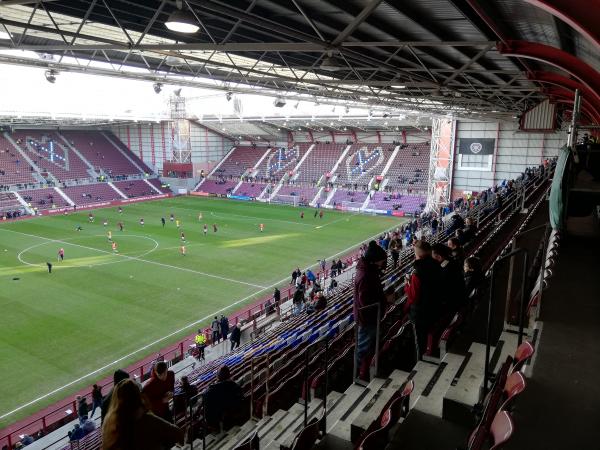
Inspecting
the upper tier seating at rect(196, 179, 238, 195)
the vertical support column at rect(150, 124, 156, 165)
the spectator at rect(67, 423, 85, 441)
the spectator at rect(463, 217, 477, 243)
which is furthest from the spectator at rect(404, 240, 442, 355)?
the vertical support column at rect(150, 124, 156, 165)

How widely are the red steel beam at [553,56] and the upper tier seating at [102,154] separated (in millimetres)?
56181

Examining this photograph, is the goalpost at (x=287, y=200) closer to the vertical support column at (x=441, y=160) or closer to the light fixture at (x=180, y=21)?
the vertical support column at (x=441, y=160)

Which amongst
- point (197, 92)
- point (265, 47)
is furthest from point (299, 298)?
point (197, 92)

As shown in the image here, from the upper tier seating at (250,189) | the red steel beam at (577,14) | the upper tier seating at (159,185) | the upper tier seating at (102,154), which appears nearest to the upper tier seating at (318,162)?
the upper tier seating at (250,189)

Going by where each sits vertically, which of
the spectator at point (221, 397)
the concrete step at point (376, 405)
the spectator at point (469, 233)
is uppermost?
the spectator at point (469, 233)

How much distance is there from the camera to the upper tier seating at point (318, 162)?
55312mm

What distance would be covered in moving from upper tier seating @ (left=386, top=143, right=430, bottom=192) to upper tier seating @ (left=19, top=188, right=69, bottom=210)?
3557 cm

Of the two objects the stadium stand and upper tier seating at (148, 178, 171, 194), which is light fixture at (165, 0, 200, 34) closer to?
the stadium stand

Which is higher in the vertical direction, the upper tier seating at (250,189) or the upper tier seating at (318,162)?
the upper tier seating at (318,162)

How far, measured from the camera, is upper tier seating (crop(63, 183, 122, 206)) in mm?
50344

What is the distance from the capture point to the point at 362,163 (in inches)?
2128

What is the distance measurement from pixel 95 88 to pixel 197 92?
10.8 m

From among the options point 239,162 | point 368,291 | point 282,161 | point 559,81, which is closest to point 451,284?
point 368,291

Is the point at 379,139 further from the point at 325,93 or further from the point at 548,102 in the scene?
the point at 325,93
